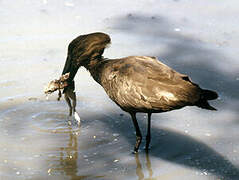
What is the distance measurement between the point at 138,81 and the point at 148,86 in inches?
5.0

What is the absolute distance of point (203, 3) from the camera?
34.1 feet

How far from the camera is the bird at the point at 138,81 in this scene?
16.8 feet

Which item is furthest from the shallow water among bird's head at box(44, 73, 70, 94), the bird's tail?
the bird's tail

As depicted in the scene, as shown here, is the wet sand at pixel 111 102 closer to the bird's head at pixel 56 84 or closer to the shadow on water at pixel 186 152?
the shadow on water at pixel 186 152

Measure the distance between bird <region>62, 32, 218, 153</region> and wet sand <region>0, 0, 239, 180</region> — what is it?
1.64 ft

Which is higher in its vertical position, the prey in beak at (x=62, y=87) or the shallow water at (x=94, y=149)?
the prey in beak at (x=62, y=87)

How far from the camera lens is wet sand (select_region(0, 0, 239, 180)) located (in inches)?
218

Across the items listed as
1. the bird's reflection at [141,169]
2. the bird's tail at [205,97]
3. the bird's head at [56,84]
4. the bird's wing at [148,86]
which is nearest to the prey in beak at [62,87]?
the bird's head at [56,84]

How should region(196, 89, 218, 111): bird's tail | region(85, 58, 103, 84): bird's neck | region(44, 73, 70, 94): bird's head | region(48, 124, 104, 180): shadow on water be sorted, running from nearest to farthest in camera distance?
region(196, 89, 218, 111): bird's tail < region(48, 124, 104, 180): shadow on water < region(85, 58, 103, 84): bird's neck < region(44, 73, 70, 94): bird's head

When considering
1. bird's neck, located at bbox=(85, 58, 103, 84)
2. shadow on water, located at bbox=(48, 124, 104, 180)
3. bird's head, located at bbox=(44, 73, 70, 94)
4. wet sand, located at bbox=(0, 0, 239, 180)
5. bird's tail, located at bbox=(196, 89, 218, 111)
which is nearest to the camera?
bird's tail, located at bbox=(196, 89, 218, 111)

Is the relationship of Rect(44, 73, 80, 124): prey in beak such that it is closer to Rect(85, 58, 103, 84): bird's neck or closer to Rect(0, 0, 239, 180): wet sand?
Rect(85, 58, 103, 84): bird's neck

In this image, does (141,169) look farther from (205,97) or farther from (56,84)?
(56,84)

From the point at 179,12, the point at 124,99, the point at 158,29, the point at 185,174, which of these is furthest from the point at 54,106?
the point at 179,12

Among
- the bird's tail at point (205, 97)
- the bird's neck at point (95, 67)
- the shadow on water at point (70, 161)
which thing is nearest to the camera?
the bird's tail at point (205, 97)
